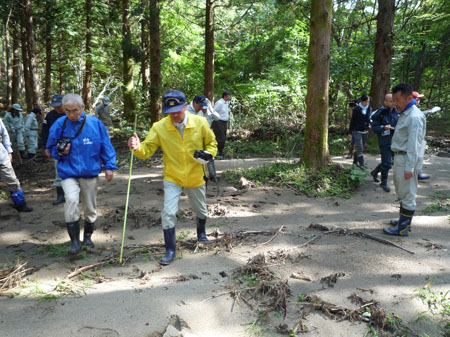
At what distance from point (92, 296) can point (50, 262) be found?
1355 mm

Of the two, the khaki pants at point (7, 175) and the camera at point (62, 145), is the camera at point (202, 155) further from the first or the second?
the khaki pants at point (7, 175)

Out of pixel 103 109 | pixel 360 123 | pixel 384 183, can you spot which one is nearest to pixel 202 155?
pixel 384 183

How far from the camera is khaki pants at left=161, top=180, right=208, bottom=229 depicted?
4219mm

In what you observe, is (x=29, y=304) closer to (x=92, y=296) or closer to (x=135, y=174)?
(x=92, y=296)

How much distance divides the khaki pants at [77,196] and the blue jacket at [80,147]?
0.10 metres

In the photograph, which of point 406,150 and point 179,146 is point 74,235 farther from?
point 406,150

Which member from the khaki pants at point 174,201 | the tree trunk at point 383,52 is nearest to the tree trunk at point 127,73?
the tree trunk at point 383,52

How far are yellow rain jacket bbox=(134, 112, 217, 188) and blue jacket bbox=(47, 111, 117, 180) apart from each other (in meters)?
0.78

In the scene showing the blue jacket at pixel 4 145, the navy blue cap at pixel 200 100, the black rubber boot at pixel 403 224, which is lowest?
the black rubber boot at pixel 403 224

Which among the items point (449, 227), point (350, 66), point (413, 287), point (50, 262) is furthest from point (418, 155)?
point (350, 66)

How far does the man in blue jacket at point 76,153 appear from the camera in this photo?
4.37m

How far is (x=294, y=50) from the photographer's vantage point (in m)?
15.9

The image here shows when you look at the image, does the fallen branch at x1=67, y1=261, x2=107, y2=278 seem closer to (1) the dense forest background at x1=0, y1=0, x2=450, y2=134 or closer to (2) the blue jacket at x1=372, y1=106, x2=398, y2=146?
(2) the blue jacket at x1=372, y1=106, x2=398, y2=146

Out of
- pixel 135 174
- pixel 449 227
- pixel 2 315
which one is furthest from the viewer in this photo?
pixel 135 174
